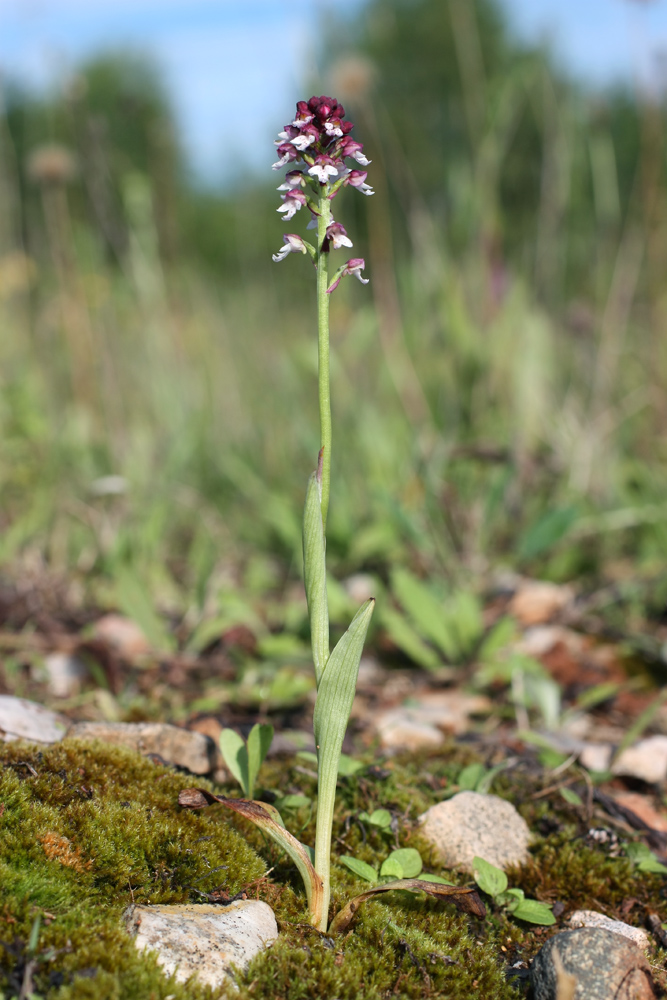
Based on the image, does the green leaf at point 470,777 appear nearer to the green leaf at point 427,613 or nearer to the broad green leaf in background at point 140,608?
the green leaf at point 427,613

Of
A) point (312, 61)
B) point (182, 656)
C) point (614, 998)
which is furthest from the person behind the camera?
point (312, 61)

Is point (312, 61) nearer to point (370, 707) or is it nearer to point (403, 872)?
point (370, 707)

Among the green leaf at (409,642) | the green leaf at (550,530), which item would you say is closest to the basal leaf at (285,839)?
the green leaf at (409,642)

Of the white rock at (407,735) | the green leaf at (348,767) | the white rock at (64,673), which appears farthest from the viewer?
the white rock at (64,673)

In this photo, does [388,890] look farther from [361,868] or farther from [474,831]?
[474,831]

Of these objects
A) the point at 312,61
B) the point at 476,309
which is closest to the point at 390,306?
the point at 476,309

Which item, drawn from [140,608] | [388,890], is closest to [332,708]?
[388,890]
